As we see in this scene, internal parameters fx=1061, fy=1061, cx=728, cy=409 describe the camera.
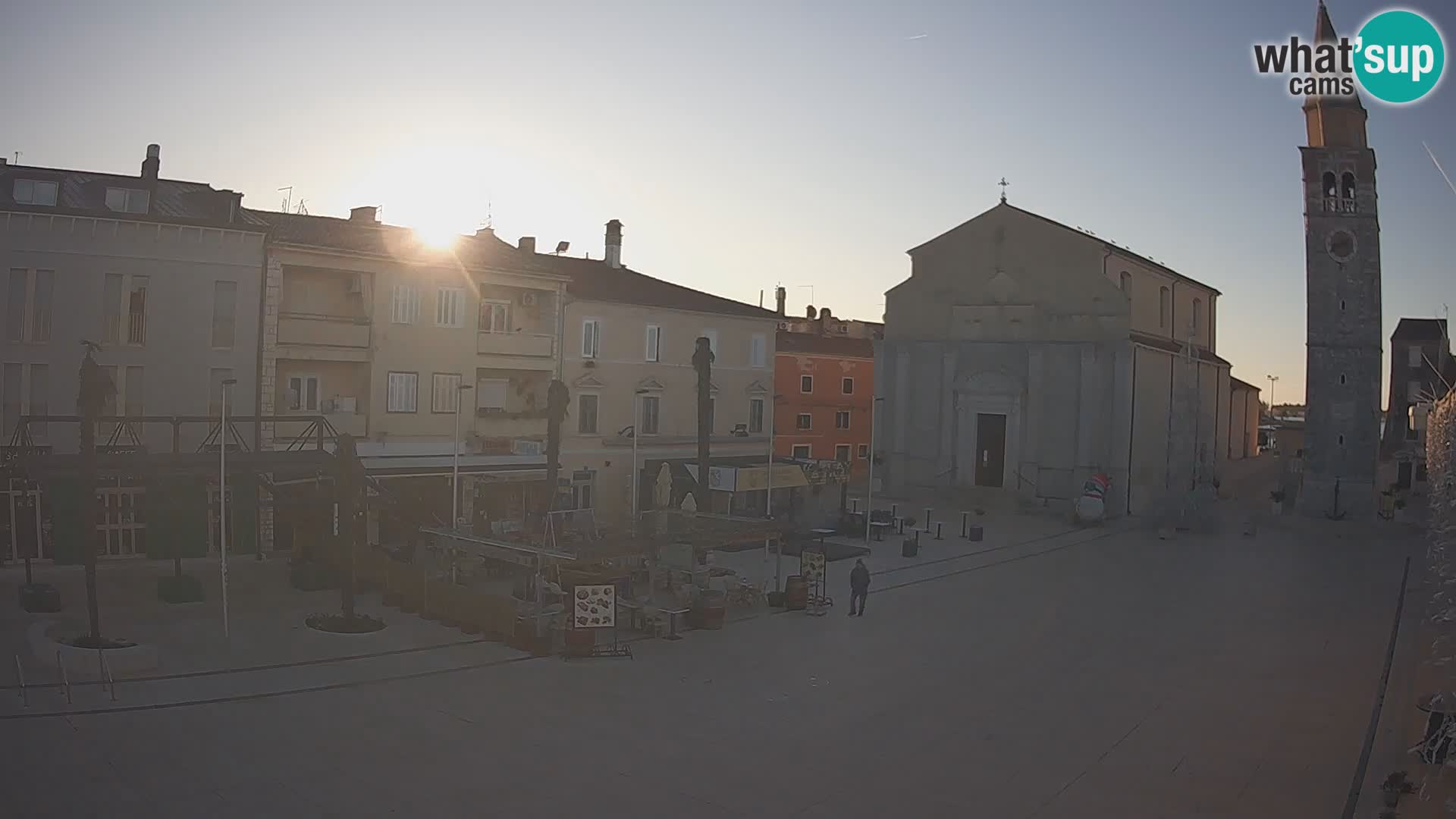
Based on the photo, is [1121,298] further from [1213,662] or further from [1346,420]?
[1213,662]

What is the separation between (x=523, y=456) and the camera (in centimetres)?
3806

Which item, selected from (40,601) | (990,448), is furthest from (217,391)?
(990,448)

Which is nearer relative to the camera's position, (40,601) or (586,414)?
(40,601)

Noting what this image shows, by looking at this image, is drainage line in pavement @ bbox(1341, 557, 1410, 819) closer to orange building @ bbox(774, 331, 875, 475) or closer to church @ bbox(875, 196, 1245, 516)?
church @ bbox(875, 196, 1245, 516)

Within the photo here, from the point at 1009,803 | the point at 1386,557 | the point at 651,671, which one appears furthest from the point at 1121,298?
the point at 1009,803

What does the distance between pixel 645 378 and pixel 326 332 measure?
527 inches

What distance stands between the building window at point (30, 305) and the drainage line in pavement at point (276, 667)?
15.7 metres

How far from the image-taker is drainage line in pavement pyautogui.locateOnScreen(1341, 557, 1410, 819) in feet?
46.8

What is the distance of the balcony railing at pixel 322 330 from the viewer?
3328cm

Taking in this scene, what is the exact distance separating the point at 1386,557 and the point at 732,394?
86.9 ft

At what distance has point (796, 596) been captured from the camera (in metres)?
26.7

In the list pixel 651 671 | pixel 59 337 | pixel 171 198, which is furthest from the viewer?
pixel 171 198

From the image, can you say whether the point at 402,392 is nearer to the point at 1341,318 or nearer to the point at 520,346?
the point at 520,346

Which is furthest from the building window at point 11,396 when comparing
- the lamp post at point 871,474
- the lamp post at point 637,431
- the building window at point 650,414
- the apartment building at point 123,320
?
the lamp post at point 871,474
